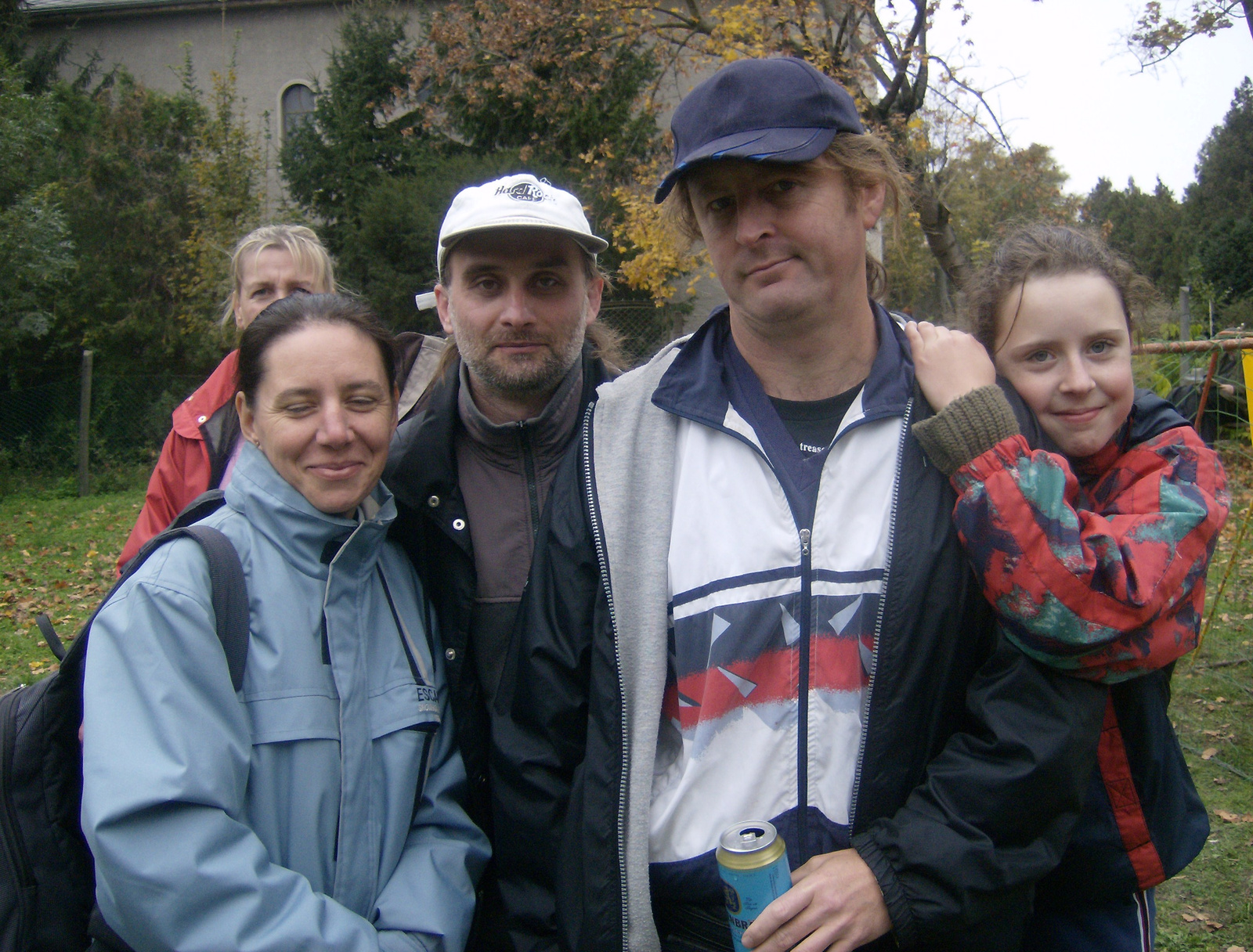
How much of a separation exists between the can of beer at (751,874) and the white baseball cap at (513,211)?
1.63 meters

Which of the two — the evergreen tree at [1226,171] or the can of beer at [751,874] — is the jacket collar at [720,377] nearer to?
the can of beer at [751,874]

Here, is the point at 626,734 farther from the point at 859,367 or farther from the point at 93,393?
the point at 93,393

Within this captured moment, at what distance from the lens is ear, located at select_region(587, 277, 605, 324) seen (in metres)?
2.83

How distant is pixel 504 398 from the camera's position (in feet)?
8.35

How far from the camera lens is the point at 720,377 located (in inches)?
77.4

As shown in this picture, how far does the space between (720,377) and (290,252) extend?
231 centimetres

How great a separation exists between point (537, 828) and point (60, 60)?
26547 mm

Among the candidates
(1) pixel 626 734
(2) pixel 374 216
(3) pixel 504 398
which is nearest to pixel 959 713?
(1) pixel 626 734

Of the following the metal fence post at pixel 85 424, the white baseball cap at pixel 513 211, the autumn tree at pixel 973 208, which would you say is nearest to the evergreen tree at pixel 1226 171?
the autumn tree at pixel 973 208

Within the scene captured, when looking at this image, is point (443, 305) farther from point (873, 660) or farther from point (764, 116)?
point (873, 660)

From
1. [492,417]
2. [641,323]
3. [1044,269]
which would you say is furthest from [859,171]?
[641,323]

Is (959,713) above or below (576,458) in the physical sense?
below

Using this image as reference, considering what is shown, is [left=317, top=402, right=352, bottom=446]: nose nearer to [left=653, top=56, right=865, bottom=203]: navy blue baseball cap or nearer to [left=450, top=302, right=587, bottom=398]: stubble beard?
[left=450, top=302, right=587, bottom=398]: stubble beard

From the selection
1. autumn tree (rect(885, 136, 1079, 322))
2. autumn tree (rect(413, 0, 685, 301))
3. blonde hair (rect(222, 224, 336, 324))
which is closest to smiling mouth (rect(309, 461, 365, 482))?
autumn tree (rect(885, 136, 1079, 322))
